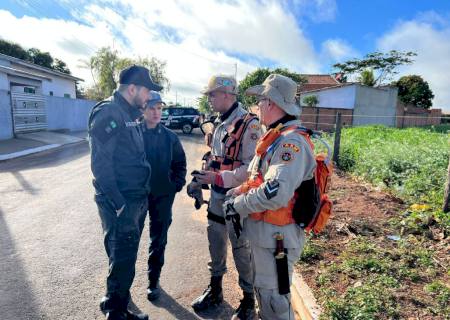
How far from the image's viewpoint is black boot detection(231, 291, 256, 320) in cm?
289

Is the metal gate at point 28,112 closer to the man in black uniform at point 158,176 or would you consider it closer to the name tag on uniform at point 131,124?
the man in black uniform at point 158,176

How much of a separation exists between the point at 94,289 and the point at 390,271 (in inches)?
115

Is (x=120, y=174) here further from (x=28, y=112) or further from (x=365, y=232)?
(x=28, y=112)

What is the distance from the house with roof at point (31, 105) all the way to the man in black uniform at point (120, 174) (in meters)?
13.2

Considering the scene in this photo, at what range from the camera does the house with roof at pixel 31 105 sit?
44.3 ft

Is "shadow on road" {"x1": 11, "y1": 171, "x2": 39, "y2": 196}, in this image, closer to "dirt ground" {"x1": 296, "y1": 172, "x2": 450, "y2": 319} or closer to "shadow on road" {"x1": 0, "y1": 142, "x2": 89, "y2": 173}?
"shadow on road" {"x1": 0, "y1": 142, "x2": 89, "y2": 173}

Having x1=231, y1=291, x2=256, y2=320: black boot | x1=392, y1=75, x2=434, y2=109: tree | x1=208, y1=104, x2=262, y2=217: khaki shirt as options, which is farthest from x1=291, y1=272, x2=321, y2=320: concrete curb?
x1=392, y1=75, x2=434, y2=109: tree

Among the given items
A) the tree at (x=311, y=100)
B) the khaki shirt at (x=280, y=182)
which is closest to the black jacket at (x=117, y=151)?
the khaki shirt at (x=280, y=182)

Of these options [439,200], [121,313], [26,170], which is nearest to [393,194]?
[439,200]

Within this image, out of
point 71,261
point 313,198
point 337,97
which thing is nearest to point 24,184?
point 71,261

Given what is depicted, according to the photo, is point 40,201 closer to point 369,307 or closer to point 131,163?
point 131,163

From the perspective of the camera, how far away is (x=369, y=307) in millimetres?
2592

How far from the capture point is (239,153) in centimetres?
284

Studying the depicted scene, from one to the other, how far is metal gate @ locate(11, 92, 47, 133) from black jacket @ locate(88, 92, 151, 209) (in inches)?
547
